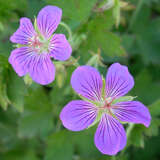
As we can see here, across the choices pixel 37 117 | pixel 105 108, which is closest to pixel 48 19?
pixel 105 108

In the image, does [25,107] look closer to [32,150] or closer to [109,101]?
[32,150]

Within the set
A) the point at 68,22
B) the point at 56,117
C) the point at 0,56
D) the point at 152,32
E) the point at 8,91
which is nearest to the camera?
the point at 0,56

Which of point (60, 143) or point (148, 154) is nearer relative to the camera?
point (60, 143)

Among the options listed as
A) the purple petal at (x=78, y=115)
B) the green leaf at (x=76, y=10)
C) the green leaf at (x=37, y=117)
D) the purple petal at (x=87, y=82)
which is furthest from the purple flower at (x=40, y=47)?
the green leaf at (x=37, y=117)

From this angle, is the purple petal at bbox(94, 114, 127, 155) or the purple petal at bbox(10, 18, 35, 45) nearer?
the purple petal at bbox(94, 114, 127, 155)

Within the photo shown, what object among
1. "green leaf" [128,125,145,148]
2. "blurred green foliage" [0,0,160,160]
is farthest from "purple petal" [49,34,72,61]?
"green leaf" [128,125,145,148]

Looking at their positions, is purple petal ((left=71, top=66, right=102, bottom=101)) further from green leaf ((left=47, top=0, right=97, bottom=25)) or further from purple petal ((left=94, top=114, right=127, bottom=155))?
green leaf ((left=47, top=0, right=97, bottom=25))

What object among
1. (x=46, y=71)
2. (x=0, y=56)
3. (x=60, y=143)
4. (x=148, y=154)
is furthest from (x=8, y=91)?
(x=148, y=154)
